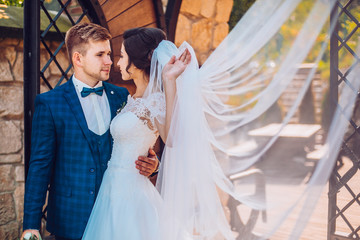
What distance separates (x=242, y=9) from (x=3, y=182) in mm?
3849

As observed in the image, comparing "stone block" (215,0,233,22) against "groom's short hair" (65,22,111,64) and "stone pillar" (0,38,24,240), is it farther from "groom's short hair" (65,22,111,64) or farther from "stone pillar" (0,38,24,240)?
"groom's short hair" (65,22,111,64)

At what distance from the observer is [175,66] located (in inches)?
80.4

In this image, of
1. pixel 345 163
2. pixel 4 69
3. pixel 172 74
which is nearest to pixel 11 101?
pixel 4 69

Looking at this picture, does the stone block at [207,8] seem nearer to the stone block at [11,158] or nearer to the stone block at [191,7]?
the stone block at [191,7]

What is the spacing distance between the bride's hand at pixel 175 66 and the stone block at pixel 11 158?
6.23 feet

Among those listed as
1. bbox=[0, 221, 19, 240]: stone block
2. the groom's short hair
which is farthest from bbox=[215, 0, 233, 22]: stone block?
bbox=[0, 221, 19, 240]: stone block

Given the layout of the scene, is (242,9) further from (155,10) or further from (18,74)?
(18,74)

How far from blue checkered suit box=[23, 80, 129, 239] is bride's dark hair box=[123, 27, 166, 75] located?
40cm

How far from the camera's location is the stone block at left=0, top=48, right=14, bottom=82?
10.8ft

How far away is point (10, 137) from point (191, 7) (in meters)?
2.14

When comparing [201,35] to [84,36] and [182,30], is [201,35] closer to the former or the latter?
[182,30]

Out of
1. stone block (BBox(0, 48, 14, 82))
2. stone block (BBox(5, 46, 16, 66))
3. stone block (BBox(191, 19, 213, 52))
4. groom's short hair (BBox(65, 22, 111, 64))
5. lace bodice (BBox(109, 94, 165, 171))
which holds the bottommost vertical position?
lace bodice (BBox(109, 94, 165, 171))

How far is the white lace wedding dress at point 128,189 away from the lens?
2135mm

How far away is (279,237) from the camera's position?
86.7 inches
